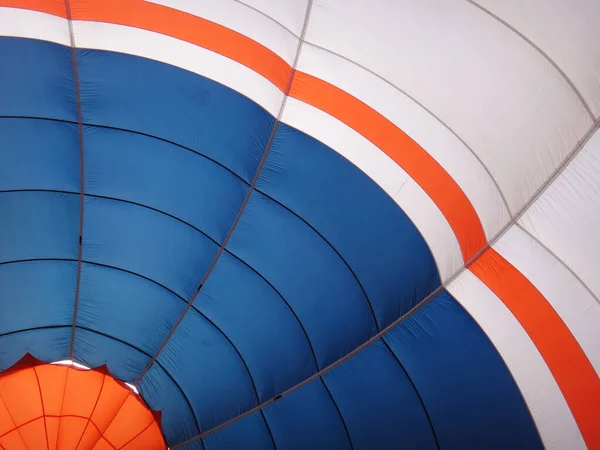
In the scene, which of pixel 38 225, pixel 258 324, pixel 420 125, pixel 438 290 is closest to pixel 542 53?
pixel 420 125

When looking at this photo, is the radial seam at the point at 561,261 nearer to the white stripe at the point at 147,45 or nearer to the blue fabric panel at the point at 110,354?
the white stripe at the point at 147,45

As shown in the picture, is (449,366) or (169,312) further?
(169,312)

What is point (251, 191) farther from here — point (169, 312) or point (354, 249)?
point (169, 312)

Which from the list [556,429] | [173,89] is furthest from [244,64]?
[556,429]

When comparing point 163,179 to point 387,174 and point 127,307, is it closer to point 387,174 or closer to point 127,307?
point 127,307

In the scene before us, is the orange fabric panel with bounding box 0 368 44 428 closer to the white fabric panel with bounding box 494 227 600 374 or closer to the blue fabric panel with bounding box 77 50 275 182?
the blue fabric panel with bounding box 77 50 275 182

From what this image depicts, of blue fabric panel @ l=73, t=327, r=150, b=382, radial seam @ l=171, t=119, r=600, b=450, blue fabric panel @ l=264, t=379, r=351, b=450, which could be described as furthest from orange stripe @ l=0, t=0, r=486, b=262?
blue fabric panel @ l=73, t=327, r=150, b=382

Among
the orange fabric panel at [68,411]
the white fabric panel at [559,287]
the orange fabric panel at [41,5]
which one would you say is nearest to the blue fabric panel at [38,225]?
the orange fabric panel at [68,411]
